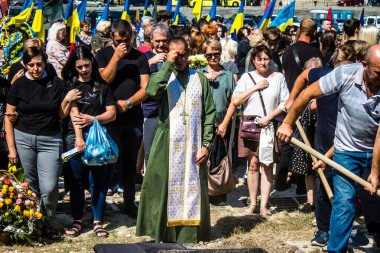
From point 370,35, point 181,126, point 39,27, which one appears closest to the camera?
point 181,126

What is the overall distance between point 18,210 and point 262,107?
110 inches

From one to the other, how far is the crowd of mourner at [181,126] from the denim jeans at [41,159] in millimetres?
11

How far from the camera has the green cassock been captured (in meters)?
6.97

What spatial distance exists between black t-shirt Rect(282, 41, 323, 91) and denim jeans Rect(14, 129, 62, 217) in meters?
3.41

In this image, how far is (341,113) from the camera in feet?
20.2

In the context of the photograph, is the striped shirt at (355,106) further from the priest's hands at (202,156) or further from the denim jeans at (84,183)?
the denim jeans at (84,183)

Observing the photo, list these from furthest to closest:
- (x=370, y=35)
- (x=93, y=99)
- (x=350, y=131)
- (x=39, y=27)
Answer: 1. (x=39, y=27)
2. (x=370, y=35)
3. (x=93, y=99)
4. (x=350, y=131)

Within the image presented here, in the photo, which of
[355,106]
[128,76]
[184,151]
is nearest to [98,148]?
[184,151]

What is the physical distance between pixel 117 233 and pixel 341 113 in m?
2.74

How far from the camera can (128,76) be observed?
782 cm

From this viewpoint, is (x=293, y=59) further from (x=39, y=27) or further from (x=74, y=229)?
(x=39, y=27)

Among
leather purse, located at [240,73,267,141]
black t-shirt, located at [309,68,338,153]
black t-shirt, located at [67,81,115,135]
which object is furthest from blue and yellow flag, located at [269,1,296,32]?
black t-shirt, located at [67,81,115,135]

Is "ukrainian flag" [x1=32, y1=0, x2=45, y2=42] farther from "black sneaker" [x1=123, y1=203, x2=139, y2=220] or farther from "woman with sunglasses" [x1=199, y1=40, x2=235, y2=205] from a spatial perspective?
"black sneaker" [x1=123, y1=203, x2=139, y2=220]

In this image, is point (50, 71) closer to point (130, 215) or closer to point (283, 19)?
point (130, 215)
